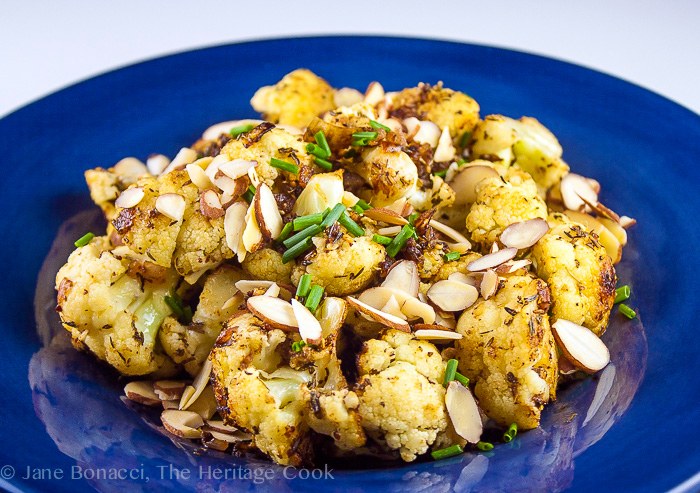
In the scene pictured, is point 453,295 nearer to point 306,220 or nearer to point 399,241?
point 399,241

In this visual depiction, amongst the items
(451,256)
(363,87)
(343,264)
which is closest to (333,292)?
(343,264)

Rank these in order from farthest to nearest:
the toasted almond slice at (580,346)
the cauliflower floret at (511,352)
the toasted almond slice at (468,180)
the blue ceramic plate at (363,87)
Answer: the toasted almond slice at (468,180) < the toasted almond slice at (580,346) < the cauliflower floret at (511,352) < the blue ceramic plate at (363,87)

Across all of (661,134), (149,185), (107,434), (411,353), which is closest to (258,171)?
(149,185)

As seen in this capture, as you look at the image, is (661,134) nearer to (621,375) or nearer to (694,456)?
(621,375)

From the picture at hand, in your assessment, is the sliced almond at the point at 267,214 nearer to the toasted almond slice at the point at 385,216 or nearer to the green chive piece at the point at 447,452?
the toasted almond slice at the point at 385,216

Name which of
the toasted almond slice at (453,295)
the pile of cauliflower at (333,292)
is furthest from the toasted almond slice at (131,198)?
the toasted almond slice at (453,295)
